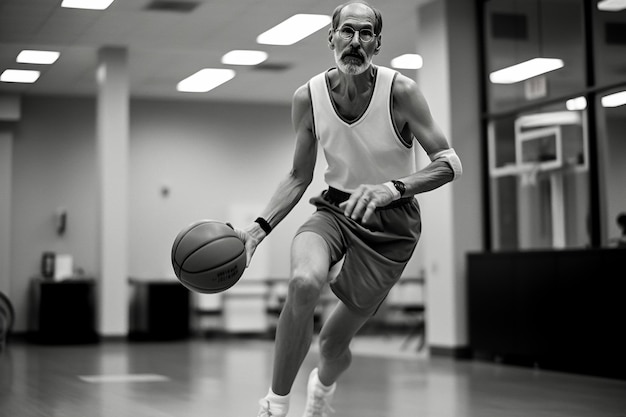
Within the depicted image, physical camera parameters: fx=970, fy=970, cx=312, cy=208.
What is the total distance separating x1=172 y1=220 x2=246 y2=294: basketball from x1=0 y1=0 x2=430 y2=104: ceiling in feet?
21.0

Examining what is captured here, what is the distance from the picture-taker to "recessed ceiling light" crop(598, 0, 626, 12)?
24.0 ft

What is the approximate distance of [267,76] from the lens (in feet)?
44.3

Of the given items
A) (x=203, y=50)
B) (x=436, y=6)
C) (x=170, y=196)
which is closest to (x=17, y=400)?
(x=436, y=6)

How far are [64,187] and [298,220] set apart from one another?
3642 millimetres

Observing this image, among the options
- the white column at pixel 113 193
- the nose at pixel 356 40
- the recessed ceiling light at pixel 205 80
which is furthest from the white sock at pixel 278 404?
the recessed ceiling light at pixel 205 80

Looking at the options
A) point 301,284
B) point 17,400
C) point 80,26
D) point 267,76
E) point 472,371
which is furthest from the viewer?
point 267,76

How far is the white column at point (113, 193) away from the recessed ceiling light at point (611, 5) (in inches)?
248

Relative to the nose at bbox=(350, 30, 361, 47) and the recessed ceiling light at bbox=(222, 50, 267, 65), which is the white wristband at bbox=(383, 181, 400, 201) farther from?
the recessed ceiling light at bbox=(222, 50, 267, 65)

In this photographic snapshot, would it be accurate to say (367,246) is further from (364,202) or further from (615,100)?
(615,100)

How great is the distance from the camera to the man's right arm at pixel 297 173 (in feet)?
11.2

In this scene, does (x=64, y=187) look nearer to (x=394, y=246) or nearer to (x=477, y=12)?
(x=477, y=12)

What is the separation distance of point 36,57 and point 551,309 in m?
7.30

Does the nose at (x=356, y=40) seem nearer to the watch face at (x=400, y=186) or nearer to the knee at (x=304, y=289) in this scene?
the watch face at (x=400, y=186)

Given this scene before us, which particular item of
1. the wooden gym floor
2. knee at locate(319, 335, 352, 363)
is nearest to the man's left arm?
knee at locate(319, 335, 352, 363)
